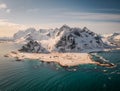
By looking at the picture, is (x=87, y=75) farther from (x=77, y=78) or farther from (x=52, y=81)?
(x=52, y=81)

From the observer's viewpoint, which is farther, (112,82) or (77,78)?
(77,78)

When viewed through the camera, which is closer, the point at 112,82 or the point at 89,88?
the point at 89,88

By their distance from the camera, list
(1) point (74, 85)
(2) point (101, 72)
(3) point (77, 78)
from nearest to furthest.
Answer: (1) point (74, 85) < (3) point (77, 78) < (2) point (101, 72)

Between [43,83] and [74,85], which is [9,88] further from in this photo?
[74,85]

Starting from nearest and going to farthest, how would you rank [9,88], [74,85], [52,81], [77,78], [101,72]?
[9,88], [74,85], [52,81], [77,78], [101,72]

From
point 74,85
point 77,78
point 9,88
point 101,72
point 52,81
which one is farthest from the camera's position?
point 101,72

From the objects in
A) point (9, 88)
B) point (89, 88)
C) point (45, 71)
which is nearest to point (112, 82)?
point (89, 88)

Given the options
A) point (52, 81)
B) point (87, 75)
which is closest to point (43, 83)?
point (52, 81)

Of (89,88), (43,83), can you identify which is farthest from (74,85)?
(43,83)

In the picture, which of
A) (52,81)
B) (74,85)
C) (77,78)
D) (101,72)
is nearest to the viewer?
(74,85)
